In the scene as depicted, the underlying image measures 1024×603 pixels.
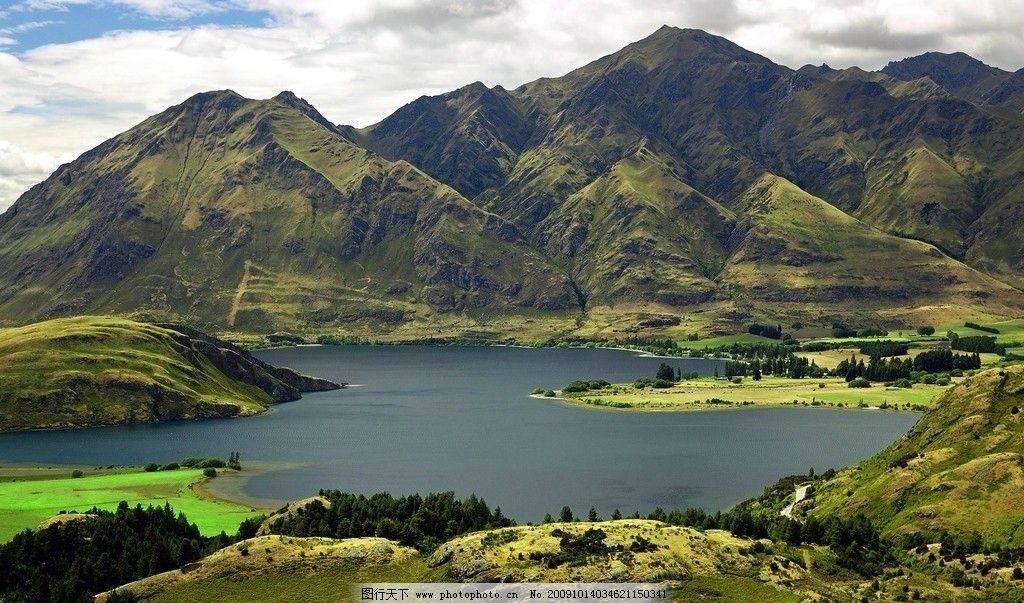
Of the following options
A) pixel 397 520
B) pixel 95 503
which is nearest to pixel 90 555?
pixel 397 520

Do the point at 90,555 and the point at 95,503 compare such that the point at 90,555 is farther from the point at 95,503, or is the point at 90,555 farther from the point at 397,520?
the point at 95,503

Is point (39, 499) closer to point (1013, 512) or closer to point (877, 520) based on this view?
point (877, 520)

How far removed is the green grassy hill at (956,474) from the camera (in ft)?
424

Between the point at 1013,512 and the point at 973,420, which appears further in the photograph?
the point at 973,420

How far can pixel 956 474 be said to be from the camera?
459 feet

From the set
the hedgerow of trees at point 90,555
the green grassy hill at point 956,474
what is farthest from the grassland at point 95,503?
the green grassy hill at point 956,474

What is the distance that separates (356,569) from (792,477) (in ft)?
328

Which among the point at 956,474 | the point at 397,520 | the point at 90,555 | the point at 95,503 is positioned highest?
the point at 956,474

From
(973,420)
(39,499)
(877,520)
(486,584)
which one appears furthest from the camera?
(39,499)

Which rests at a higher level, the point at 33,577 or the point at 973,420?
the point at 973,420

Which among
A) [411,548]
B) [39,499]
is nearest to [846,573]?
[411,548]

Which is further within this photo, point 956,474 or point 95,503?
point 95,503

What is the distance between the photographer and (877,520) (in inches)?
5497

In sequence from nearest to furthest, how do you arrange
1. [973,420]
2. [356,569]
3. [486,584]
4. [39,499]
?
1. [486,584]
2. [356,569]
3. [973,420]
4. [39,499]
